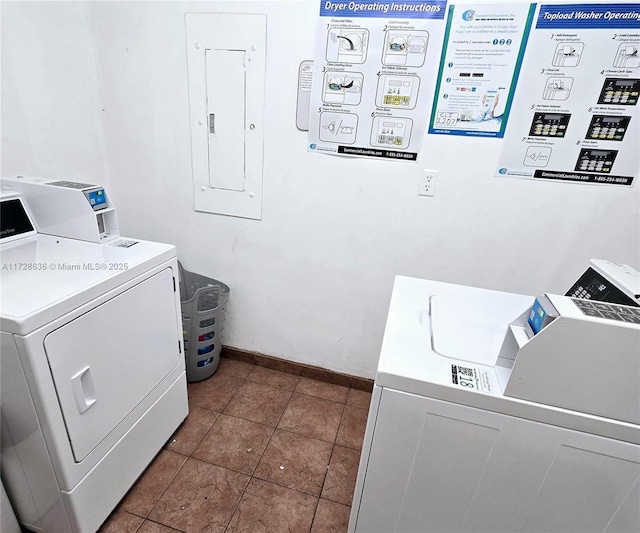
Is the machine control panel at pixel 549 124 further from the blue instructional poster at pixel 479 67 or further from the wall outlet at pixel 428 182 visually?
the wall outlet at pixel 428 182

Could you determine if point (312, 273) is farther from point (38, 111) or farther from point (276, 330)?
point (38, 111)

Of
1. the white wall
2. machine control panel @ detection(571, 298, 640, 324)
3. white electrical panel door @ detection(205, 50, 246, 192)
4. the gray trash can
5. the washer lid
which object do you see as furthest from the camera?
the gray trash can

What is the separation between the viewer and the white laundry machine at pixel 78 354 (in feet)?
3.09

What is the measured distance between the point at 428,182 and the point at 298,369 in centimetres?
133

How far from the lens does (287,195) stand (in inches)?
68.2

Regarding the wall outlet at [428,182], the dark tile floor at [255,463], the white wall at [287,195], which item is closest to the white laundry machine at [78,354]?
the dark tile floor at [255,463]

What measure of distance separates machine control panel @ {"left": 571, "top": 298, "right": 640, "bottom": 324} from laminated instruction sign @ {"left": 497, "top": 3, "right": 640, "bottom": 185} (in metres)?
0.86

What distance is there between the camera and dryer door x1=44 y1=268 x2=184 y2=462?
100 centimetres

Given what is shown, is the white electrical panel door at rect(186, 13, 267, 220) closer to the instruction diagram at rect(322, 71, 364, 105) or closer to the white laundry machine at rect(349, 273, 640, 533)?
the instruction diagram at rect(322, 71, 364, 105)

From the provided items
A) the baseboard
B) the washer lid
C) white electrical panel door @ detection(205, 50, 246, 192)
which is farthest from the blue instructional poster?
the baseboard

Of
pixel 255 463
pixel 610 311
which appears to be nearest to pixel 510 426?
pixel 610 311

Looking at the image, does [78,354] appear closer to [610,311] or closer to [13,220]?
[13,220]

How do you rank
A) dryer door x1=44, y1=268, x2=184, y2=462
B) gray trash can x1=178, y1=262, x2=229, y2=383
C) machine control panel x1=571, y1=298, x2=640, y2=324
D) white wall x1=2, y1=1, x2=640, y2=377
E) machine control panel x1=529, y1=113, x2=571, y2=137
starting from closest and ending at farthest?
machine control panel x1=571, y1=298, x2=640, y2=324, dryer door x1=44, y1=268, x2=184, y2=462, machine control panel x1=529, y1=113, x2=571, y2=137, white wall x1=2, y1=1, x2=640, y2=377, gray trash can x1=178, y1=262, x2=229, y2=383

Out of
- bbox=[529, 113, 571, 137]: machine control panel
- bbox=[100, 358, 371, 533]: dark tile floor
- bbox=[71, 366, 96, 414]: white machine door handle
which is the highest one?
bbox=[529, 113, 571, 137]: machine control panel
